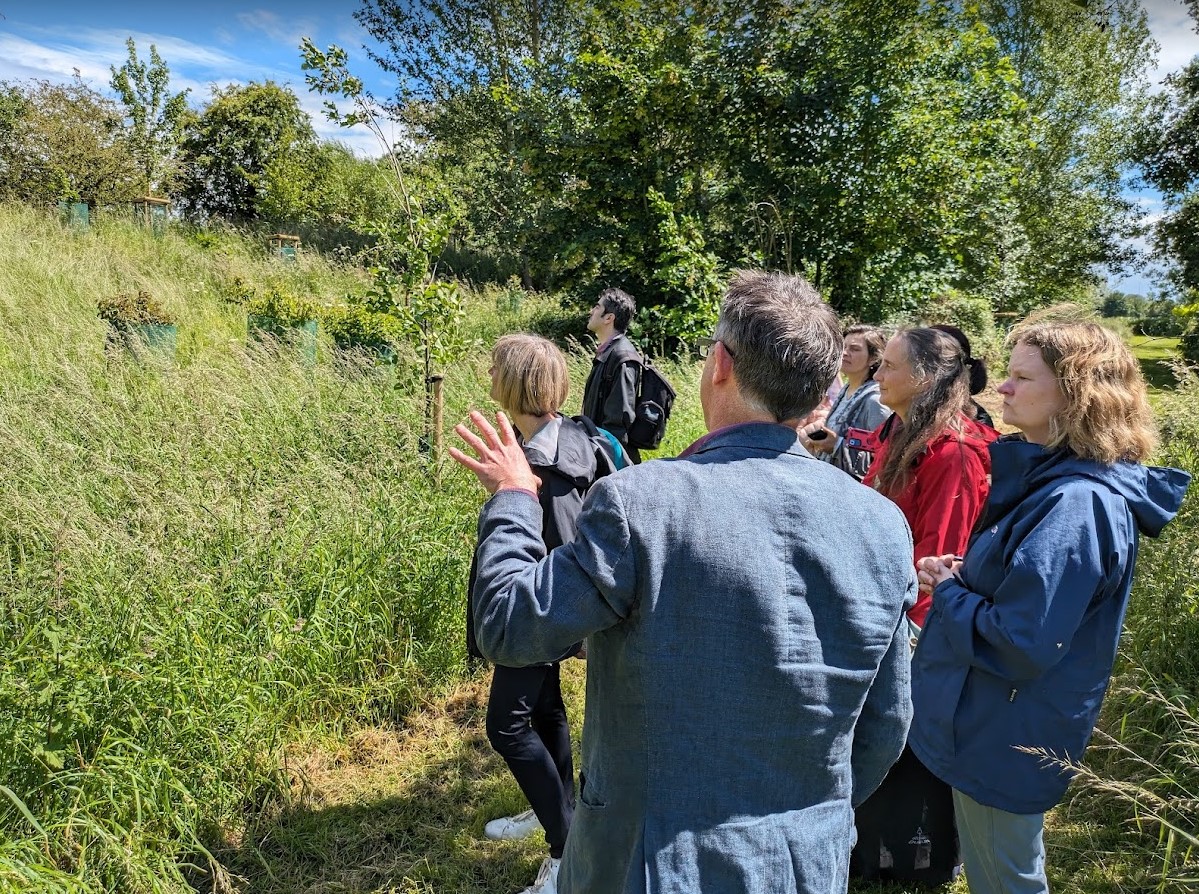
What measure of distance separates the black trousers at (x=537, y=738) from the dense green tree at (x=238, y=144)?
25671mm

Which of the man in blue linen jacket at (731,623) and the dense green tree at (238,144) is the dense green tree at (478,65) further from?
Answer: the man in blue linen jacket at (731,623)

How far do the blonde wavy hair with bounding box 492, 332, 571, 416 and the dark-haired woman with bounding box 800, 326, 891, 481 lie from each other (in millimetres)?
1524

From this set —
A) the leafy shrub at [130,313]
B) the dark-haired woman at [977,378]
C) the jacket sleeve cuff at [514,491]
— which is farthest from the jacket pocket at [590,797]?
the leafy shrub at [130,313]

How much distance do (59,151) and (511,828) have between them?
59.3ft

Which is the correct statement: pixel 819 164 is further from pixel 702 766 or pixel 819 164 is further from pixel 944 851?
pixel 702 766

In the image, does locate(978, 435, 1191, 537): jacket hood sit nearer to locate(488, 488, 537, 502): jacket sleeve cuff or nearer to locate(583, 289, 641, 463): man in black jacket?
locate(488, 488, 537, 502): jacket sleeve cuff

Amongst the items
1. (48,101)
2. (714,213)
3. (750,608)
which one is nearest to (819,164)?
(714,213)

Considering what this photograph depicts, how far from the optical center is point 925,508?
106 inches

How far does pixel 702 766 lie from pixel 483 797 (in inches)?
90.4

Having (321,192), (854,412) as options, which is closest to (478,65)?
(321,192)

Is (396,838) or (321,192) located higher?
(321,192)

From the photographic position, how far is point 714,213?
1208 cm

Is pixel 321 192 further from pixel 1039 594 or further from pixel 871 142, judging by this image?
pixel 1039 594

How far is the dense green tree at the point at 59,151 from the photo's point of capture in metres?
15.2
